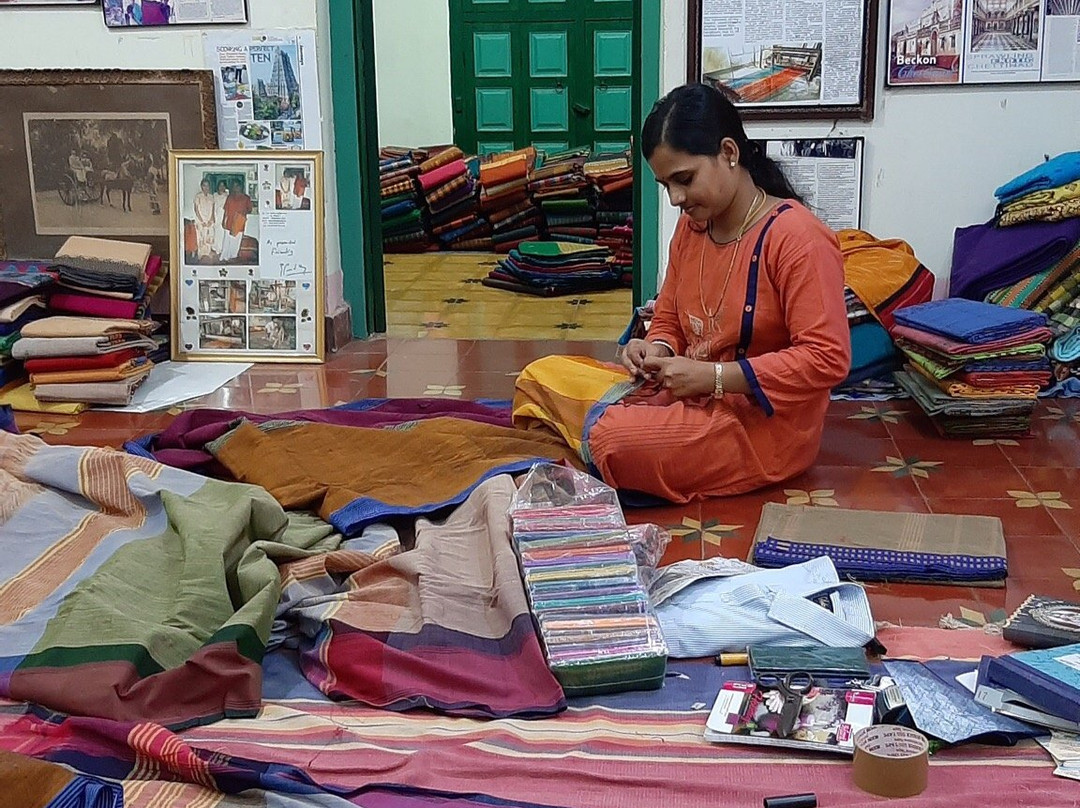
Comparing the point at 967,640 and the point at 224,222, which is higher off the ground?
the point at 224,222

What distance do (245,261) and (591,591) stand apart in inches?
122

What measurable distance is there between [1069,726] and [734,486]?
1.43 m

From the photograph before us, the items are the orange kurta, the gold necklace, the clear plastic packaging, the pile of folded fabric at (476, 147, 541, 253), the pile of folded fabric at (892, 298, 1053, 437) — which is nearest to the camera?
the clear plastic packaging

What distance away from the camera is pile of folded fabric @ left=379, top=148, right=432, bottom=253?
309 inches

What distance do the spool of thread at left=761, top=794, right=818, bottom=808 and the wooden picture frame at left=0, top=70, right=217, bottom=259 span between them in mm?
3999

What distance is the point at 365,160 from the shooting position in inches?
210

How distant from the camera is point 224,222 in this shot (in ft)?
16.8

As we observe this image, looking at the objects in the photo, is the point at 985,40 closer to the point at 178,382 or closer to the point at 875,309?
the point at 875,309

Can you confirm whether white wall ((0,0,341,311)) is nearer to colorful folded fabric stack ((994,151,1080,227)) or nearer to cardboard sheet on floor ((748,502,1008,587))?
colorful folded fabric stack ((994,151,1080,227))

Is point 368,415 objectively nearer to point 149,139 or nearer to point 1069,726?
point 149,139

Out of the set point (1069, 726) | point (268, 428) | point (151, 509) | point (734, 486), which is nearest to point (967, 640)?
point (1069, 726)

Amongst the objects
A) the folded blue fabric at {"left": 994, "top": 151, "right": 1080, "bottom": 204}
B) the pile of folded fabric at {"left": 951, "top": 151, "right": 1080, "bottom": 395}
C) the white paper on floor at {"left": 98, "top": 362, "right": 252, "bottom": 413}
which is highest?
the folded blue fabric at {"left": 994, "top": 151, "right": 1080, "bottom": 204}

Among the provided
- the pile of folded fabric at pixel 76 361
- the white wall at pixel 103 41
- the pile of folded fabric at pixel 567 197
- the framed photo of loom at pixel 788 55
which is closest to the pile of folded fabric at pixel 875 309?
the framed photo of loom at pixel 788 55

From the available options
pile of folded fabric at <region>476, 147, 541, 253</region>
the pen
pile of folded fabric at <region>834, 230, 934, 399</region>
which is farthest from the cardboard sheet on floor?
pile of folded fabric at <region>476, 147, 541, 253</region>
